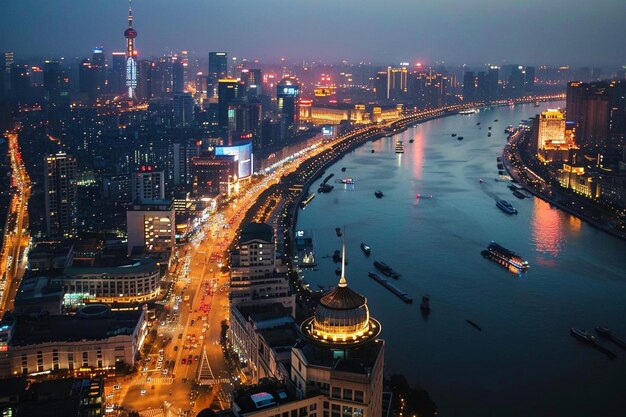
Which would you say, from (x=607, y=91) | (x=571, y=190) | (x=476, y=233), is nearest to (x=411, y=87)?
(x=607, y=91)

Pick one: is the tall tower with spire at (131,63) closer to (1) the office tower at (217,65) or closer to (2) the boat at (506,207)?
(1) the office tower at (217,65)

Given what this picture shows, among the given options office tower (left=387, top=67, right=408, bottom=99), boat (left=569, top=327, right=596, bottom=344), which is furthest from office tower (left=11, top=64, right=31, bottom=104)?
office tower (left=387, top=67, right=408, bottom=99)

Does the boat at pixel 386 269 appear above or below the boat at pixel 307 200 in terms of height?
below

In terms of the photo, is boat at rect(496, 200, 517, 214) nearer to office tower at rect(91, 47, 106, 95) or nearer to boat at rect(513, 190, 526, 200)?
boat at rect(513, 190, 526, 200)

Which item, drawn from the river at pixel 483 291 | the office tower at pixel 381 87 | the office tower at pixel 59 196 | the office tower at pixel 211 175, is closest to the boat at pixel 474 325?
the river at pixel 483 291

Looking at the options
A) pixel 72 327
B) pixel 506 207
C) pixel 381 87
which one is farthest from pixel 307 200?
pixel 381 87

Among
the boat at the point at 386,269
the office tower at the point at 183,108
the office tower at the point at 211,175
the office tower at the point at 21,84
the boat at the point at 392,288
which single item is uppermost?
the office tower at the point at 21,84

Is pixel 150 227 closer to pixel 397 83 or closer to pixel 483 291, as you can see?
pixel 483 291
